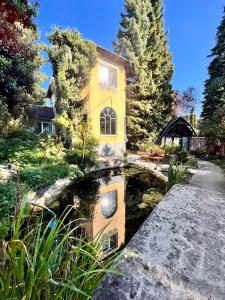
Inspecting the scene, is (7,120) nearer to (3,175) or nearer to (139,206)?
(3,175)

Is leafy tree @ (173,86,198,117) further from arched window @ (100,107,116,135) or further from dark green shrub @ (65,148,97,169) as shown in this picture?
dark green shrub @ (65,148,97,169)

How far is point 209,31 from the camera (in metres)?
20.6

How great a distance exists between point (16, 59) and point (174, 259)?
11660 mm

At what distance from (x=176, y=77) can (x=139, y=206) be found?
21.5m

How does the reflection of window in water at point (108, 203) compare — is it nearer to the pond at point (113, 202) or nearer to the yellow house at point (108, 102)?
the pond at point (113, 202)

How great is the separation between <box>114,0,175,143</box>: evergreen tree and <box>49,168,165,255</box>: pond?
10.1 meters

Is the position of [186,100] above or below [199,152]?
above

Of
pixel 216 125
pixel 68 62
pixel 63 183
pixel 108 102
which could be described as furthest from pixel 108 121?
pixel 63 183

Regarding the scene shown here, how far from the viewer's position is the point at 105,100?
16.8m

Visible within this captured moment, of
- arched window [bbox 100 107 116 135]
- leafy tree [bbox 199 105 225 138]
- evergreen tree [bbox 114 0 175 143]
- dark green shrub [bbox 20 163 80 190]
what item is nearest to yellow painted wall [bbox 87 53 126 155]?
arched window [bbox 100 107 116 135]

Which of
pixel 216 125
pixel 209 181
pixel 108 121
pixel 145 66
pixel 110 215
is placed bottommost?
pixel 110 215

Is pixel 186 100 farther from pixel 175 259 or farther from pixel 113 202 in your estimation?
pixel 175 259

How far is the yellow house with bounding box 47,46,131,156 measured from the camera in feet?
51.6

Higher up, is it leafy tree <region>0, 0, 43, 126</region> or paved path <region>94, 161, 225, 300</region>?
leafy tree <region>0, 0, 43, 126</region>
